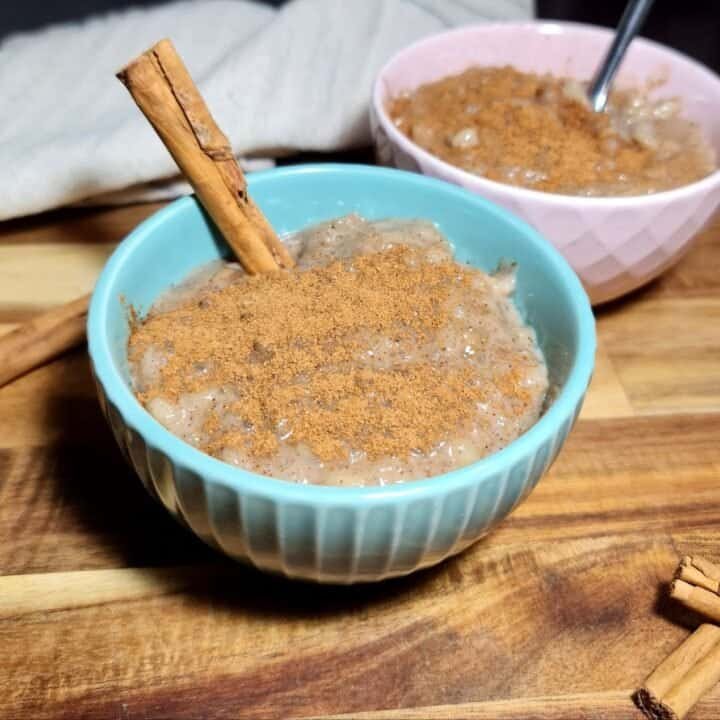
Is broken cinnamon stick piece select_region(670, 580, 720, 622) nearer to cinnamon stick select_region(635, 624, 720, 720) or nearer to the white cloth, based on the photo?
cinnamon stick select_region(635, 624, 720, 720)

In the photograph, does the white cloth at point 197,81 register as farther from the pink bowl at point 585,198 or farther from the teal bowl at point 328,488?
the teal bowl at point 328,488

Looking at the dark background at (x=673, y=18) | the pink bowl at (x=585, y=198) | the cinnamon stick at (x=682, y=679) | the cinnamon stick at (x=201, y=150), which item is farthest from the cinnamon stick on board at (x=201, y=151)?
the dark background at (x=673, y=18)

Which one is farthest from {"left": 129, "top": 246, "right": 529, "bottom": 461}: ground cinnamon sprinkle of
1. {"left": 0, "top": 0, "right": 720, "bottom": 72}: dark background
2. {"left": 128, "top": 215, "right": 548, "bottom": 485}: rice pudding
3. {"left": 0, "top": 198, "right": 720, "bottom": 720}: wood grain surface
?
{"left": 0, "top": 0, "right": 720, "bottom": 72}: dark background

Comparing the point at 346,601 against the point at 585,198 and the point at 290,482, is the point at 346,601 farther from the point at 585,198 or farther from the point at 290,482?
the point at 585,198

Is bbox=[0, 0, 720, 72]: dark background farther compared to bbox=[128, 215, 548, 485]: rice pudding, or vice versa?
bbox=[0, 0, 720, 72]: dark background

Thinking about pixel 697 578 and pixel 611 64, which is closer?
pixel 697 578

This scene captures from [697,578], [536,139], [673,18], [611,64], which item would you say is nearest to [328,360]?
[697,578]

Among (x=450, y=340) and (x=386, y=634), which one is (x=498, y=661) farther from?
(x=450, y=340)
